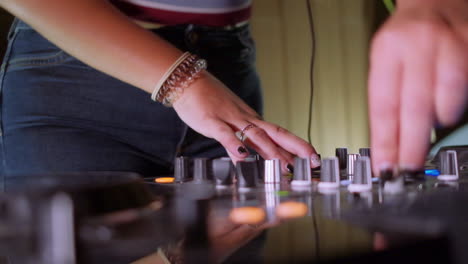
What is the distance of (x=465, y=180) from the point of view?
542 mm

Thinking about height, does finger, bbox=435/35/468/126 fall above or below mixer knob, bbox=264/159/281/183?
Result: above

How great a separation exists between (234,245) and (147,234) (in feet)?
0.24

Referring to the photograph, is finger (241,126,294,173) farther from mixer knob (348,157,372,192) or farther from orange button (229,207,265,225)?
orange button (229,207,265,225)

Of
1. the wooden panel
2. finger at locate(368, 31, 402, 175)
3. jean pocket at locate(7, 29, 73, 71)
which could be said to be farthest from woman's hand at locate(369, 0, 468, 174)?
the wooden panel

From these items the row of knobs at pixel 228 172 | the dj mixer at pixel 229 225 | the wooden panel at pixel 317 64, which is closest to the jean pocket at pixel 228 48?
the row of knobs at pixel 228 172

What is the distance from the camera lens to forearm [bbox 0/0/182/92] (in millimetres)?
738

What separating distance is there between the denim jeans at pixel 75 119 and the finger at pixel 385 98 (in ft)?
1.97

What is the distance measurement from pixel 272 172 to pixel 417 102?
27cm

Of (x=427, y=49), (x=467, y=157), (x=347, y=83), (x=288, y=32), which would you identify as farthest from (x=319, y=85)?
(x=427, y=49)

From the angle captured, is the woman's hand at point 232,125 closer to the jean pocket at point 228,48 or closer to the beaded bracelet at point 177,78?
the beaded bracelet at point 177,78

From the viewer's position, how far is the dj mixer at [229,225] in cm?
26

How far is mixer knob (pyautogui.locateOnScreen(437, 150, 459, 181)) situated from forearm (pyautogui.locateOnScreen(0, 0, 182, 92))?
479mm

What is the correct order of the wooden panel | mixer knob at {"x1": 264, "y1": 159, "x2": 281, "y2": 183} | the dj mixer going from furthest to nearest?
the wooden panel
mixer knob at {"x1": 264, "y1": 159, "x2": 281, "y2": 183}
the dj mixer

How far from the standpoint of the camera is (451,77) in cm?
36
